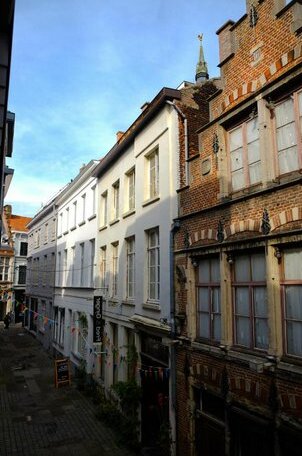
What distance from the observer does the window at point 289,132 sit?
6.64 meters

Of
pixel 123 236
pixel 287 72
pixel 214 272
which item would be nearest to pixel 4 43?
pixel 287 72

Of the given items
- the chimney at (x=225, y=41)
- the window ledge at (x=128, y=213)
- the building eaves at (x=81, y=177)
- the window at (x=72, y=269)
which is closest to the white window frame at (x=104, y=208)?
the building eaves at (x=81, y=177)

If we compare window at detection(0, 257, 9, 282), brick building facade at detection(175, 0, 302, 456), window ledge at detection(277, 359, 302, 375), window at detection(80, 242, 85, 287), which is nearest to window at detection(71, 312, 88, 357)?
window at detection(80, 242, 85, 287)

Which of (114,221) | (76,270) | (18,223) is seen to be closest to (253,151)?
(114,221)

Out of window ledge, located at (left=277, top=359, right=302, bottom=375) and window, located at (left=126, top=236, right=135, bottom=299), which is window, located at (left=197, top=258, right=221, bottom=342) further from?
window, located at (left=126, top=236, right=135, bottom=299)

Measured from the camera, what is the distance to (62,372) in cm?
1747

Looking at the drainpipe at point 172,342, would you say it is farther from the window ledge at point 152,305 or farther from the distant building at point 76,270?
the distant building at point 76,270

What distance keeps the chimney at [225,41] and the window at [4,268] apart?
39748 millimetres

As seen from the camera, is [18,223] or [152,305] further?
[18,223]

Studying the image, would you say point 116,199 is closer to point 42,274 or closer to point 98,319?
point 98,319

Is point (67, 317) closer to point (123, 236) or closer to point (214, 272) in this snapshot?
point (123, 236)

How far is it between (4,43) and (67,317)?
1954 cm

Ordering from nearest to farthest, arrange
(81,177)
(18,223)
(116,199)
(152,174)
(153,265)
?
(153,265)
(152,174)
(116,199)
(81,177)
(18,223)

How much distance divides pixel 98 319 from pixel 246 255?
881 centimetres
